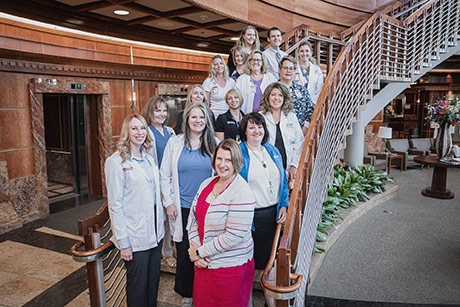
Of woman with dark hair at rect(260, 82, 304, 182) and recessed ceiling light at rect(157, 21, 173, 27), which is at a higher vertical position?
recessed ceiling light at rect(157, 21, 173, 27)

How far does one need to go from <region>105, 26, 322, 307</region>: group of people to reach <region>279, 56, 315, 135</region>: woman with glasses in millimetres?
614

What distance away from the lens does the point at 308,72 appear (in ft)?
15.3

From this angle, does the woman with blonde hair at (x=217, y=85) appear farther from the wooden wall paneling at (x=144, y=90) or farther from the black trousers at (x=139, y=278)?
the wooden wall paneling at (x=144, y=90)

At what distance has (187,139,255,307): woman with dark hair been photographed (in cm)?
219

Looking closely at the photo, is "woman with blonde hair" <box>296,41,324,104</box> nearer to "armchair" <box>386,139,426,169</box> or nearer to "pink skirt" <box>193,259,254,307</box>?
"pink skirt" <box>193,259,254,307</box>

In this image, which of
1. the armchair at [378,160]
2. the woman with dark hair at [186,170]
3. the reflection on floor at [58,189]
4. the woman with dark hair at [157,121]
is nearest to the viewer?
the woman with dark hair at [186,170]

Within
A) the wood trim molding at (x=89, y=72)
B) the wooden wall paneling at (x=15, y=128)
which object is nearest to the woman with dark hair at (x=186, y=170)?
the wooden wall paneling at (x=15, y=128)

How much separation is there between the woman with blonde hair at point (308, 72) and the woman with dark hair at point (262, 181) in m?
2.04

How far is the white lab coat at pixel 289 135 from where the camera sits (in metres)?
3.22

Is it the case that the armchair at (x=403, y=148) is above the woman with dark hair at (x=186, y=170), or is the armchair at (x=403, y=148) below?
below

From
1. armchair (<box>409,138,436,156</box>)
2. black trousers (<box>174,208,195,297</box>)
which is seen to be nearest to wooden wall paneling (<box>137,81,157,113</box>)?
black trousers (<box>174,208,195,297</box>)

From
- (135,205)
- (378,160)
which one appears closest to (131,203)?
(135,205)

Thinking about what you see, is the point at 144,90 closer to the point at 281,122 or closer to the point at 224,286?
the point at 281,122

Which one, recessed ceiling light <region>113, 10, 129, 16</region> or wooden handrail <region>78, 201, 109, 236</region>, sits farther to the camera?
recessed ceiling light <region>113, 10, 129, 16</region>
